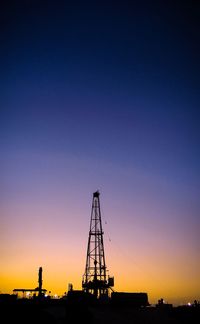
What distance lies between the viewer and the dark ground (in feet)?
96.4

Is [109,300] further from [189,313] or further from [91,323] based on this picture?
[91,323]

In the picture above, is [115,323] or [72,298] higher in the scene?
[72,298]

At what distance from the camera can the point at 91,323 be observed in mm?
30969

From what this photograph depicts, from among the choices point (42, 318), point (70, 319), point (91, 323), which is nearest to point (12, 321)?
point (42, 318)

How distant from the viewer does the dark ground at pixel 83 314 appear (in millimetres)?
29391

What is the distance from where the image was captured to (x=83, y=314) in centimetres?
3025

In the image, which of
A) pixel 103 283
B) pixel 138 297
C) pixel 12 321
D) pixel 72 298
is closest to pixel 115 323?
pixel 72 298

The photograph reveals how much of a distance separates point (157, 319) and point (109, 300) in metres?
12.7

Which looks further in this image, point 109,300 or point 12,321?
point 109,300

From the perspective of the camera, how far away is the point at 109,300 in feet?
169

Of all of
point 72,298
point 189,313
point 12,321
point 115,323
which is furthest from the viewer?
point 189,313

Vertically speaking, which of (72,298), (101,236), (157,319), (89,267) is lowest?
(157,319)

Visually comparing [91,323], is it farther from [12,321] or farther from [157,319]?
[157,319]

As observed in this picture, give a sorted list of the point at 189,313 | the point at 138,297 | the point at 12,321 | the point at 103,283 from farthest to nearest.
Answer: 1. the point at 103,283
2. the point at 138,297
3. the point at 189,313
4. the point at 12,321
